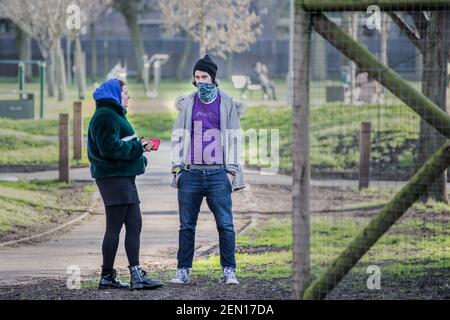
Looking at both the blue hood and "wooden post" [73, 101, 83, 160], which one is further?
"wooden post" [73, 101, 83, 160]

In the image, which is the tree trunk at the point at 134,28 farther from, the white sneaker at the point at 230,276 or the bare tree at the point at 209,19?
the white sneaker at the point at 230,276

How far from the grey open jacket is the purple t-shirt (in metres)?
0.04

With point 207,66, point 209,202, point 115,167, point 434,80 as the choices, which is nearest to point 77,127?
point 434,80

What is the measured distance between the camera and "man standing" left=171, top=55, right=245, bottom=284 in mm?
10180

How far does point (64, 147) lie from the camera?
1961 centimetres

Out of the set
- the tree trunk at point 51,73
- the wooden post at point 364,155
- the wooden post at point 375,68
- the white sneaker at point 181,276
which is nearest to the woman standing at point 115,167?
the white sneaker at point 181,276

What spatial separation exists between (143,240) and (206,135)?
4.39m

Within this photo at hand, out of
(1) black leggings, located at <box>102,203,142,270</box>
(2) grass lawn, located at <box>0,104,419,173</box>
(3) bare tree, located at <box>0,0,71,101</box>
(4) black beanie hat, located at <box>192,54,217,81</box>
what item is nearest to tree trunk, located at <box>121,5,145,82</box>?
(3) bare tree, located at <box>0,0,71,101</box>

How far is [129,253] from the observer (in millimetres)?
10070

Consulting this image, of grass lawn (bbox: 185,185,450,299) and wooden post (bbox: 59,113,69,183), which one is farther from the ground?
wooden post (bbox: 59,113,69,183)

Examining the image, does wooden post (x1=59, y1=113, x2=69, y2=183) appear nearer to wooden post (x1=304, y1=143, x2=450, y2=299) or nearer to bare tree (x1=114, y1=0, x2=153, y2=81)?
wooden post (x1=304, y1=143, x2=450, y2=299)

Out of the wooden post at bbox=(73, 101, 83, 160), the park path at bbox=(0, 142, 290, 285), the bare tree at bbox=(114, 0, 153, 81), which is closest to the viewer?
the park path at bbox=(0, 142, 290, 285)

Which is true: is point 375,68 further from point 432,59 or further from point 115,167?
point 432,59
